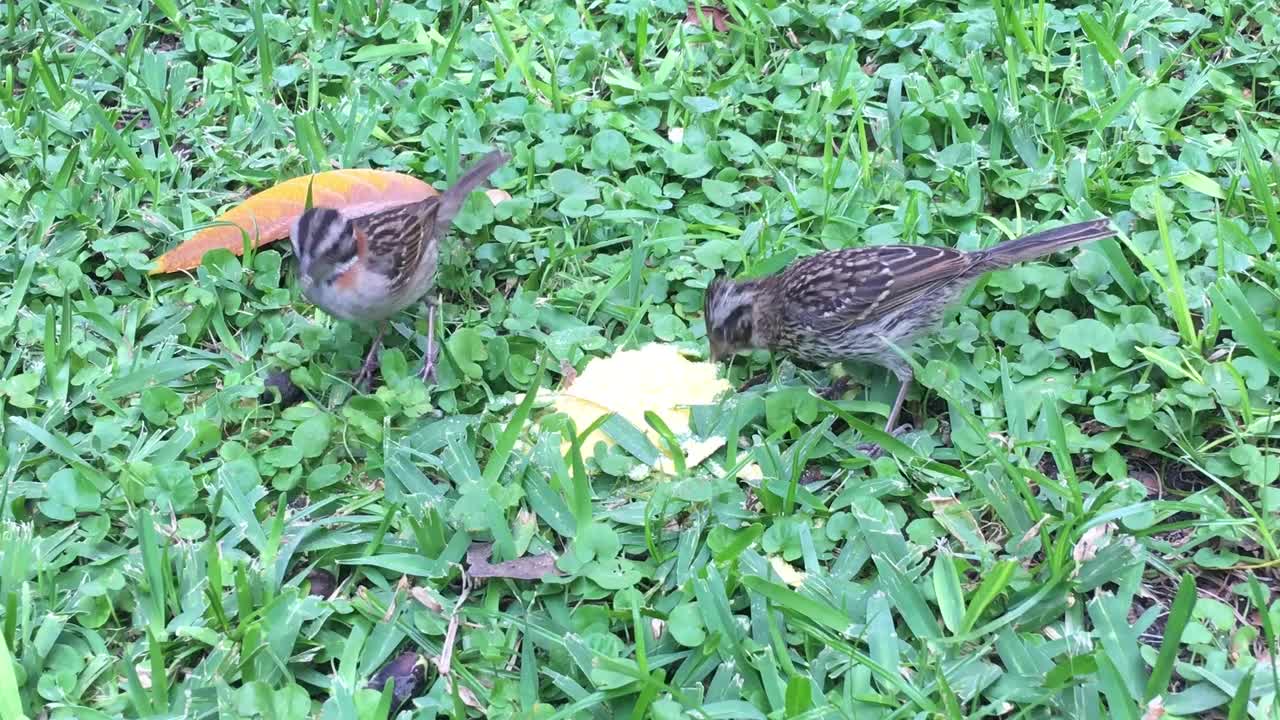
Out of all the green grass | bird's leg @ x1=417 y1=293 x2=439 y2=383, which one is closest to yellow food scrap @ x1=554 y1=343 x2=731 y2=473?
the green grass

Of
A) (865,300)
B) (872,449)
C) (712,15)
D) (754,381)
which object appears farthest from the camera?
(712,15)

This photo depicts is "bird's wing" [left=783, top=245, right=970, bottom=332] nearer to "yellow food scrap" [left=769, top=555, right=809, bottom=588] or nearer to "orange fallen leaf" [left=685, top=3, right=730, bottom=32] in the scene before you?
"yellow food scrap" [left=769, top=555, right=809, bottom=588]

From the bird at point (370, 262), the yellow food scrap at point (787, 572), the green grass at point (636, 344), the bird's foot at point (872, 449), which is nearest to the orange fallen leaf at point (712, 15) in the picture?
the green grass at point (636, 344)

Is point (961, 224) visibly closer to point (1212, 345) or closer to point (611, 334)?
point (1212, 345)

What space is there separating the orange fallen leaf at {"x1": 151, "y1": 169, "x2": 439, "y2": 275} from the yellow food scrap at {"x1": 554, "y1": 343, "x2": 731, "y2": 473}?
1314mm

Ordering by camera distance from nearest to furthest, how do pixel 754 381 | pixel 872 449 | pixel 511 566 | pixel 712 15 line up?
pixel 511 566, pixel 872 449, pixel 754 381, pixel 712 15

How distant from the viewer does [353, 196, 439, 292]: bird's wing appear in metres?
4.55

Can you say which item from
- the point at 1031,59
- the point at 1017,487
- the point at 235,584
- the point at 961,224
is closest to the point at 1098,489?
the point at 1017,487

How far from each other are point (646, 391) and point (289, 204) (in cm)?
183

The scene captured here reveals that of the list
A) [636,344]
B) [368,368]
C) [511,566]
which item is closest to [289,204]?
[368,368]

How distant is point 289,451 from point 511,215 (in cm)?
152

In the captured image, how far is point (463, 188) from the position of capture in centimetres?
500

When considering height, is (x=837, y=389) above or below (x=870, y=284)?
below

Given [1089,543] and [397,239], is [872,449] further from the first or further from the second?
[397,239]
